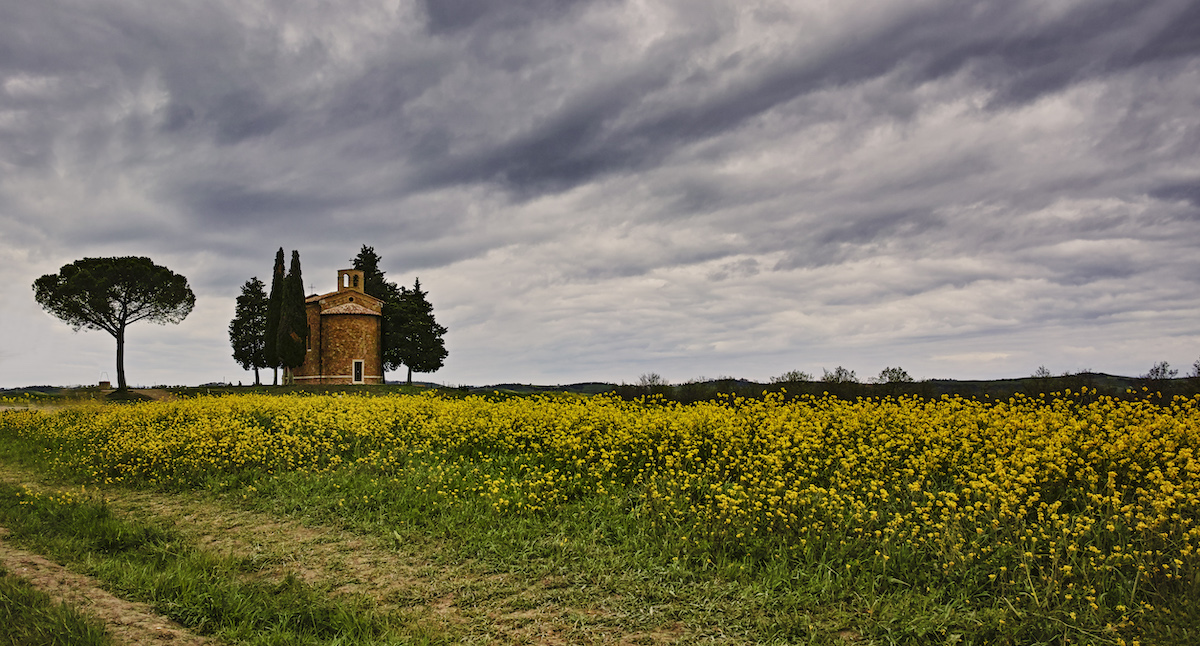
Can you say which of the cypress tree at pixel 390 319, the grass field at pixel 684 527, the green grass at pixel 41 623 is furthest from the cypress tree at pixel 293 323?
the green grass at pixel 41 623

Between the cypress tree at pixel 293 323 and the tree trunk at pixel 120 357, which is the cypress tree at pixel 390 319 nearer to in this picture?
the cypress tree at pixel 293 323

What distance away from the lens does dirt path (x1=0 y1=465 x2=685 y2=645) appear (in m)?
5.12

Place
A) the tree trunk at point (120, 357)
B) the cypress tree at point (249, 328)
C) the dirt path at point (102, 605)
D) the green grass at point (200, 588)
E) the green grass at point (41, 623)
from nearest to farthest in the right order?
1. the green grass at point (41, 623)
2. the dirt path at point (102, 605)
3. the green grass at point (200, 588)
4. the tree trunk at point (120, 357)
5. the cypress tree at point (249, 328)

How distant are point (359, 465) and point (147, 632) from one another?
5502 mm

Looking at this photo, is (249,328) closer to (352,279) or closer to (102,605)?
(352,279)

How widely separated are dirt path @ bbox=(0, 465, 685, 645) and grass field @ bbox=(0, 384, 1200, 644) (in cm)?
3

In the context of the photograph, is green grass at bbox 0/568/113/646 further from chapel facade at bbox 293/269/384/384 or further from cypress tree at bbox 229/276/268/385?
cypress tree at bbox 229/276/268/385

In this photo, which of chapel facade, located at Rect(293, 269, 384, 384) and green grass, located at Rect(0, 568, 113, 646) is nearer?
green grass, located at Rect(0, 568, 113, 646)

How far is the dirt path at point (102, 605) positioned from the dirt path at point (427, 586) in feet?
0.10

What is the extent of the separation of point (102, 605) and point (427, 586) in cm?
250

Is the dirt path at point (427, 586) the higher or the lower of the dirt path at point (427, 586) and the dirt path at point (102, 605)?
the lower

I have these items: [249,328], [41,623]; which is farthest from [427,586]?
[249,328]

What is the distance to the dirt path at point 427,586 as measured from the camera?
512 centimetres

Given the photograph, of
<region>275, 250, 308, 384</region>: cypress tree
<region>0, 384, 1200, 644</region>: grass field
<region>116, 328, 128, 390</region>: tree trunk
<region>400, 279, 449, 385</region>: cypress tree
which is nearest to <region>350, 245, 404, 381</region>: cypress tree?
<region>400, 279, 449, 385</region>: cypress tree
